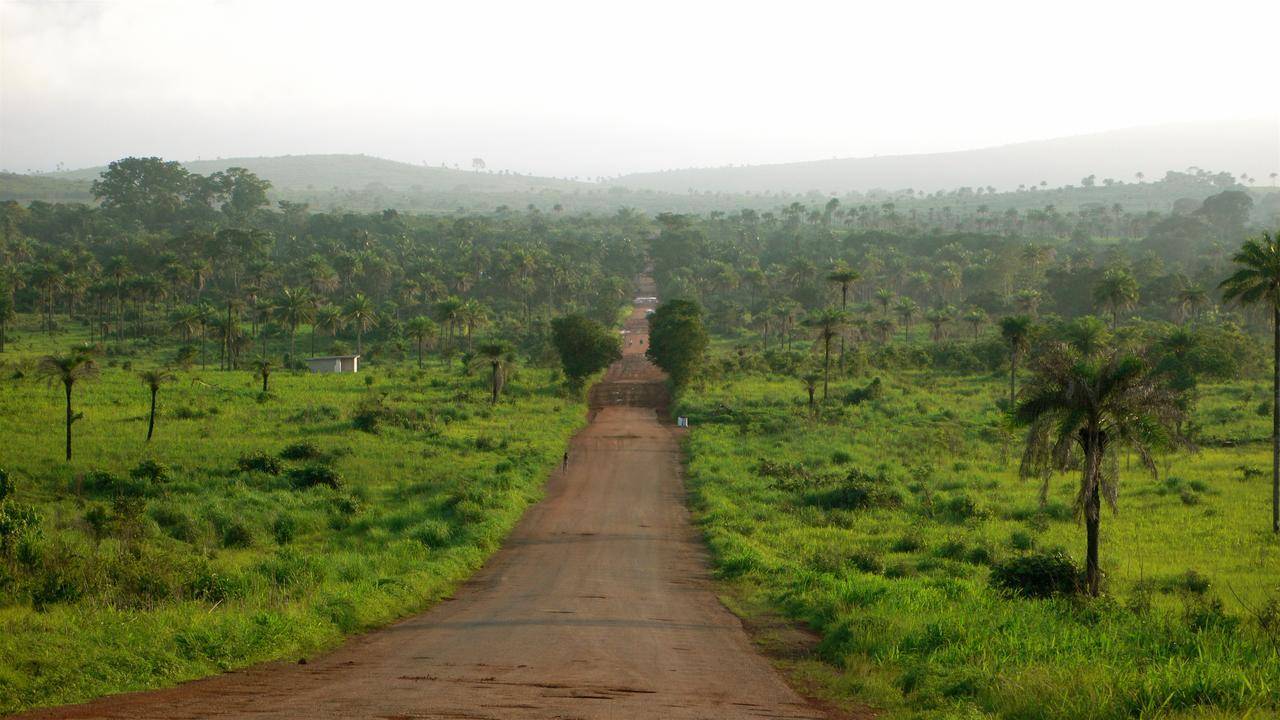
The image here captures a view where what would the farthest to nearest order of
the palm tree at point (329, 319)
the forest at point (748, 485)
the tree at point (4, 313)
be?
the palm tree at point (329, 319), the tree at point (4, 313), the forest at point (748, 485)

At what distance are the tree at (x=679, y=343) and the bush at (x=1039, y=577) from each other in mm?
44987

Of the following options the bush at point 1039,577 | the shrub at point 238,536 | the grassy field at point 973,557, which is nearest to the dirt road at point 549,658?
the grassy field at point 973,557

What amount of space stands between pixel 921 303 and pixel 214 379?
329 feet

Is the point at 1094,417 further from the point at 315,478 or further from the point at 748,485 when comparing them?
the point at 315,478

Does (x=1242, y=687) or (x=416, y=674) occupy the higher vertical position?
(x=1242, y=687)

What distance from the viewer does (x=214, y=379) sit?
62.3m

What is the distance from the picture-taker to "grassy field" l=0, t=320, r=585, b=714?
13.6 meters

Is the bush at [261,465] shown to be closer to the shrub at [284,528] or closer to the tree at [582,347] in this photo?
the shrub at [284,528]

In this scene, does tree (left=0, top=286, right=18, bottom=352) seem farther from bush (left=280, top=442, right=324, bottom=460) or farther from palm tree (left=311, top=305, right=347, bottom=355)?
bush (left=280, top=442, right=324, bottom=460)

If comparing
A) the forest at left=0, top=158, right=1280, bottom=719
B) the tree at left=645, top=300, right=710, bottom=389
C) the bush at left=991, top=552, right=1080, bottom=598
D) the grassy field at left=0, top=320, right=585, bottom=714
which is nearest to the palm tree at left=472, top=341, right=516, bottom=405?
the forest at left=0, top=158, right=1280, bottom=719

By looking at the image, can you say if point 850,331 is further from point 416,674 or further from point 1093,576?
point 416,674

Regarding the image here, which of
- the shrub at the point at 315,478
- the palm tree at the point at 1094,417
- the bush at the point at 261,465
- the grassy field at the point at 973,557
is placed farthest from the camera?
the bush at the point at 261,465

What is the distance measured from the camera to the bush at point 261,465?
116ft

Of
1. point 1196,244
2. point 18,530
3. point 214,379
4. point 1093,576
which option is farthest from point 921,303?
point 18,530
